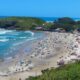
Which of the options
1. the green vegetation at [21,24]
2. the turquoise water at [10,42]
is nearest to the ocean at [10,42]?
the turquoise water at [10,42]

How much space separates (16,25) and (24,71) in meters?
81.5

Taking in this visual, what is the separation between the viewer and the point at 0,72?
2917 centimetres

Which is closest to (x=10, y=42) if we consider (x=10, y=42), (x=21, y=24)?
(x=10, y=42)

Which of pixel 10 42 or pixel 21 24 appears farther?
pixel 21 24

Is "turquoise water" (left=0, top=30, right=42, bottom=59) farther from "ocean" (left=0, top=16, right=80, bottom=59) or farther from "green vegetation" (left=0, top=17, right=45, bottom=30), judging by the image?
"green vegetation" (left=0, top=17, right=45, bottom=30)

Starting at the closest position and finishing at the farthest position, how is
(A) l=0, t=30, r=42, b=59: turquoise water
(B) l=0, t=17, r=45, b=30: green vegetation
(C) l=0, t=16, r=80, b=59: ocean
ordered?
(C) l=0, t=16, r=80, b=59: ocean < (A) l=0, t=30, r=42, b=59: turquoise water < (B) l=0, t=17, r=45, b=30: green vegetation

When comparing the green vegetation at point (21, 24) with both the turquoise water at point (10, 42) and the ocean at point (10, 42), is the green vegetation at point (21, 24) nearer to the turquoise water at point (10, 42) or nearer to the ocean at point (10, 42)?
the ocean at point (10, 42)

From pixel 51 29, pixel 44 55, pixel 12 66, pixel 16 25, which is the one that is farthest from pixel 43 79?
pixel 16 25

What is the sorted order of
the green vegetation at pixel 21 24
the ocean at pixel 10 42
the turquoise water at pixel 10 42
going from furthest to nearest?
the green vegetation at pixel 21 24
the turquoise water at pixel 10 42
the ocean at pixel 10 42

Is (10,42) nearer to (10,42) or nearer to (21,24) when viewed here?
(10,42)

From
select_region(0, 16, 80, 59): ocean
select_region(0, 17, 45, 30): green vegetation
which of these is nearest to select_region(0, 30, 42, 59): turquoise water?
select_region(0, 16, 80, 59): ocean

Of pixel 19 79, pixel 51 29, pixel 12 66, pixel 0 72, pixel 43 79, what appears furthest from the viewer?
pixel 51 29

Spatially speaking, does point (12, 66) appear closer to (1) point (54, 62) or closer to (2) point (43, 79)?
(1) point (54, 62)

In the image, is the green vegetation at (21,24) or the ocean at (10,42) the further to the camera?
the green vegetation at (21,24)
